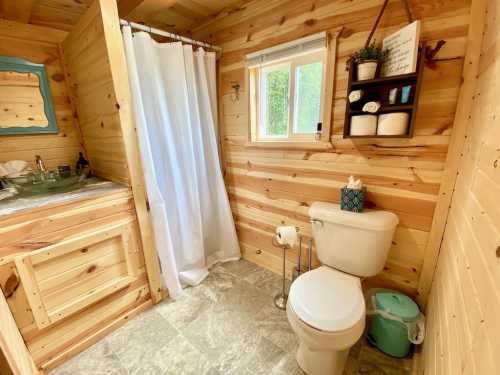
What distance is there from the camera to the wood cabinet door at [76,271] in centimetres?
113

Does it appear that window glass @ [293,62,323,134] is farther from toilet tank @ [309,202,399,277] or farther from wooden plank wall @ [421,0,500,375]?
wooden plank wall @ [421,0,500,375]

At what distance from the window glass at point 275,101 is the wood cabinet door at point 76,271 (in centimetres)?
126

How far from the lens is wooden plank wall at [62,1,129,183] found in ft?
4.23

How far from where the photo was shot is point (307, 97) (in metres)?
1.59

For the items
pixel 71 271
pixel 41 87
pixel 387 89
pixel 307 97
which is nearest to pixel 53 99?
pixel 41 87

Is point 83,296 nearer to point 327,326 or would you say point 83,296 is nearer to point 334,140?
point 327,326

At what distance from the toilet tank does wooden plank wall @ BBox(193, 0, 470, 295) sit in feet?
0.53

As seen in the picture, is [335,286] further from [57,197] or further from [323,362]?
[57,197]

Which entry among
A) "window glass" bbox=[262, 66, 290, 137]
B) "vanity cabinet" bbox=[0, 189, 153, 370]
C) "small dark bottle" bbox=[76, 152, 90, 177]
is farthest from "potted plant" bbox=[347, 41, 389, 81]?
"small dark bottle" bbox=[76, 152, 90, 177]

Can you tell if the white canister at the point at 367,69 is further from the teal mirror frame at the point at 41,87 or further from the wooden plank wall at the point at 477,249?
the teal mirror frame at the point at 41,87

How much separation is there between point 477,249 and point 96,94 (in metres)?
1.94

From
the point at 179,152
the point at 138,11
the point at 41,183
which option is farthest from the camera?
the point at 179,152

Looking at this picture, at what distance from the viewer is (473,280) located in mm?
577

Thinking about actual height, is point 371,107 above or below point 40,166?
above
